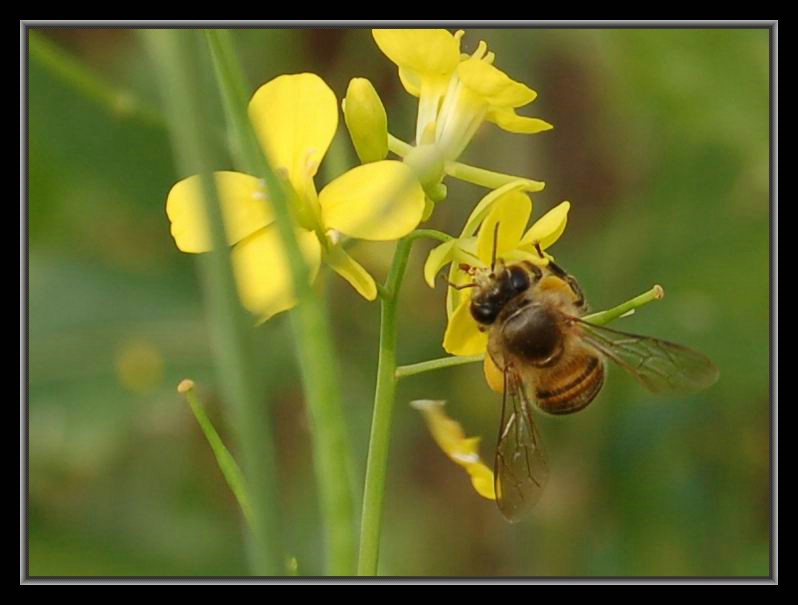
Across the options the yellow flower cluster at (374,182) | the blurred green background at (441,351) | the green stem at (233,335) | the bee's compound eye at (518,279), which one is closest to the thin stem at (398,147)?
the yellow flower cluster at (374,182)

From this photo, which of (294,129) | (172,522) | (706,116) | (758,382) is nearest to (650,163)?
(706,116)

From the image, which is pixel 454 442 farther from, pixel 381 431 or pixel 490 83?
pixel 490 83

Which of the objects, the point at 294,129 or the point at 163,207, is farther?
the point at 163,207

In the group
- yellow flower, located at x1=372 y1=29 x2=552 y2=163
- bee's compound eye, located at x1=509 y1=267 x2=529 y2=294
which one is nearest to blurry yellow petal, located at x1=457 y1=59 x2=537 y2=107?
yellow flower, located at x1=372 y1=29 x2=552 y2=163

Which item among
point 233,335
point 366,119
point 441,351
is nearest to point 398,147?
point 366,119

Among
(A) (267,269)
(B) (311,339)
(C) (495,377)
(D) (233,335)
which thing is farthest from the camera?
(C) (495,377)

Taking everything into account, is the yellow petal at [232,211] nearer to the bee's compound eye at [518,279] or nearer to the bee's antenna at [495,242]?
the bee's antenna at [495,242]

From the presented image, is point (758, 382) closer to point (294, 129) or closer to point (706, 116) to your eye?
point (706, 116)
